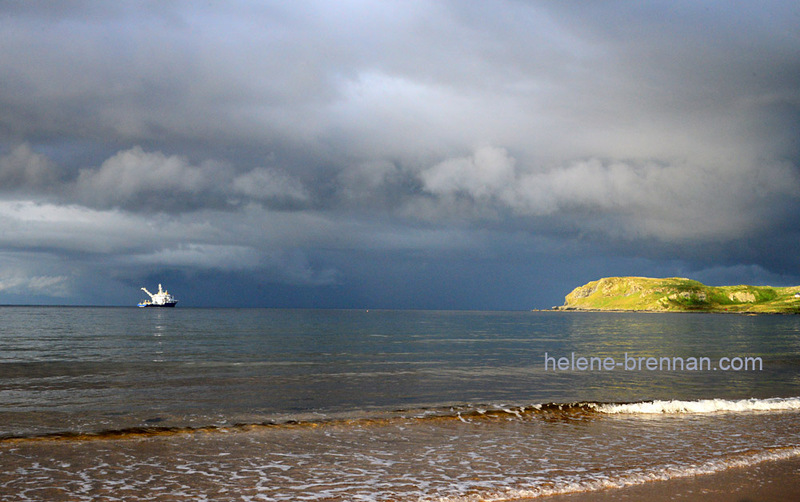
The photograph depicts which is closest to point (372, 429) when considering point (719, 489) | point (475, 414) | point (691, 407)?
point (475, 414)

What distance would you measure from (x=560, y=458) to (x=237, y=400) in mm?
18147

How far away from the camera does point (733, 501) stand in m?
11.8

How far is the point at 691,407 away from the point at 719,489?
14.1 metres

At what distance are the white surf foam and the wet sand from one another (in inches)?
391

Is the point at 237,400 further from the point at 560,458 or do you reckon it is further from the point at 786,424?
the point at 786,424

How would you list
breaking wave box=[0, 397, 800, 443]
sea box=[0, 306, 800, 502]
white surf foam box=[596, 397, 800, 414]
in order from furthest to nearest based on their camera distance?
white surf foam box=[596, 397, 800, 414], breaking wave box=[0, 397, 800, 443], sea box=[0, 306, 800, 502]

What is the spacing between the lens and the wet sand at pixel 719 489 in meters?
11.9

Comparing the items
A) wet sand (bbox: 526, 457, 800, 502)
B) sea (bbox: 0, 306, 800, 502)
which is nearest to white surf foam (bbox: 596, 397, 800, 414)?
sea (bbox: 0, 306, 800, 502)

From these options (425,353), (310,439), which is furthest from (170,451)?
(425,353)

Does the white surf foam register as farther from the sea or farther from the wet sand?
the wet sand

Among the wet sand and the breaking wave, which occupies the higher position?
the wet sand

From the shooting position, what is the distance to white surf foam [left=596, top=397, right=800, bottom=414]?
24391 mm

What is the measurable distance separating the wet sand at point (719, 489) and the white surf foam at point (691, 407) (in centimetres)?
994

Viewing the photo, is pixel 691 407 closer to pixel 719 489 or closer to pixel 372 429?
pixel 719 489
